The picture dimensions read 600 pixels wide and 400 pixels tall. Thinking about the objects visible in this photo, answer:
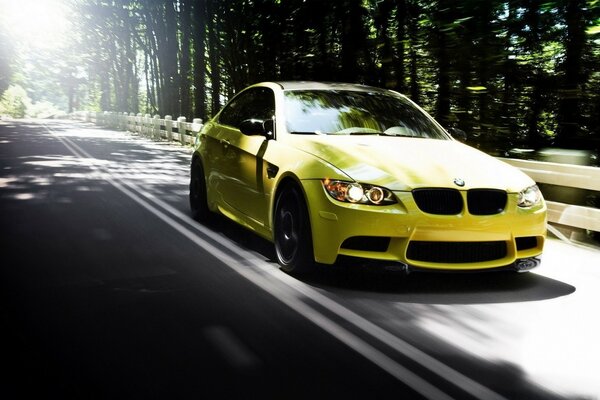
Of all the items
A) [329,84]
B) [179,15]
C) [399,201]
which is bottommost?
[399,201]

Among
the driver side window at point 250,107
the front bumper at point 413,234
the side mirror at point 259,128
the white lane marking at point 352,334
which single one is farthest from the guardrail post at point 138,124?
the front bumper at point 413,234

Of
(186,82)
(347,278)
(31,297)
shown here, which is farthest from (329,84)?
(186,82)

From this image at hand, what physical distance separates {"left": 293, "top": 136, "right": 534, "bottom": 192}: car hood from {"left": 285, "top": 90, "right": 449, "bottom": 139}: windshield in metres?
0.31

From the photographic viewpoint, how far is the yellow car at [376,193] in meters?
5.32

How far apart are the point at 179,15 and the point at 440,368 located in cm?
2979

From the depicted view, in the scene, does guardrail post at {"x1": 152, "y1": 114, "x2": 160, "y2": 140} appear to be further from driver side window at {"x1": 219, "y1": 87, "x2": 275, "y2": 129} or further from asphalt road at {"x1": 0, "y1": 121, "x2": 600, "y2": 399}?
asphalt road at {"x1": 0, "y1": 121, "x2": 600, "y2": 399}

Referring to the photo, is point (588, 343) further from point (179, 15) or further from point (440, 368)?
point (179, 15)

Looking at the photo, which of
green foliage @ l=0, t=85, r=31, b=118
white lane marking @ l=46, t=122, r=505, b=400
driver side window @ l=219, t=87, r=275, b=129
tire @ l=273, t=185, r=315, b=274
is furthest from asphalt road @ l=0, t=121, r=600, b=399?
green foliage @ l=0, t=85, r=31, b=118

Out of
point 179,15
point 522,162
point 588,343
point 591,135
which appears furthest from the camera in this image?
point 179,15

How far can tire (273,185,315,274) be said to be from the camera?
5.71m

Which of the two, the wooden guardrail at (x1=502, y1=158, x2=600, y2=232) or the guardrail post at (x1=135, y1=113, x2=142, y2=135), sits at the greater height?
the wooden guardrail at (x1=502, y1=158, x2=600, y2=232)

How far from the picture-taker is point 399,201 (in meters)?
5.29

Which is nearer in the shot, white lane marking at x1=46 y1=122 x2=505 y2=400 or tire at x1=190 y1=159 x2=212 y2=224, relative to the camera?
white lane marking at x1=46 y1=122 x2=505 y2=400

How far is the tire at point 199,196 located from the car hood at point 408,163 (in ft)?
8.52
